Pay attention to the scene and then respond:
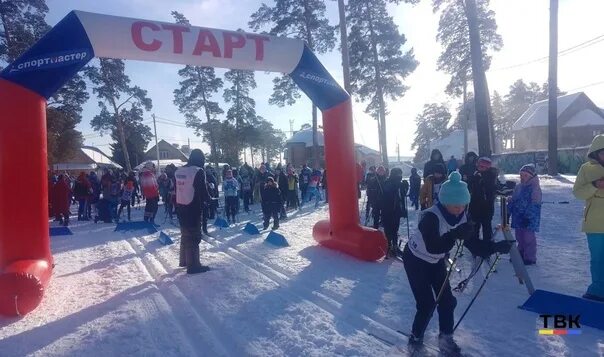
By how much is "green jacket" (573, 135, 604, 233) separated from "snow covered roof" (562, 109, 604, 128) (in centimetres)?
4605

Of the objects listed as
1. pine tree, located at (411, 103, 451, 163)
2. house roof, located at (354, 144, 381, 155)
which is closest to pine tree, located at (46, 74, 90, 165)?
house roof, located at (354, 144, 381, 155)

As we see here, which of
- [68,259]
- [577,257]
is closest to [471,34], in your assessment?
[577,257]

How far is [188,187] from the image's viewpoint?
6977 mm

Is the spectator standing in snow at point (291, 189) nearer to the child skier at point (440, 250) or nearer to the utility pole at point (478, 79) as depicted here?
the utility pole at point (478, 79)

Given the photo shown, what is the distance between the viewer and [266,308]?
512 cm

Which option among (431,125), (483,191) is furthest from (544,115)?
(483,191)

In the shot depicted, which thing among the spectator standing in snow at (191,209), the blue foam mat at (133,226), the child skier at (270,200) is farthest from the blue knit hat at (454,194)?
the blue foam mat at (133,226)

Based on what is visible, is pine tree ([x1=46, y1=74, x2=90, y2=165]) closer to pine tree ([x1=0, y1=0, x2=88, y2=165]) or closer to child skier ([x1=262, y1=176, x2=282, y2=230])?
pine tree ([x1=0, y1=0, x2=88, y2=165])

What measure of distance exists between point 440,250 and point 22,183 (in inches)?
214

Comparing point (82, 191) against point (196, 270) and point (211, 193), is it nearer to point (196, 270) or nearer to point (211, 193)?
point (211, 193)

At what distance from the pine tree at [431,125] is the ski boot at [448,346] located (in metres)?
73.8

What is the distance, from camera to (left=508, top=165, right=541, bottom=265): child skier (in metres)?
6.49

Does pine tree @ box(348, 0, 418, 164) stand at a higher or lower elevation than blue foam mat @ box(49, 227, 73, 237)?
higher

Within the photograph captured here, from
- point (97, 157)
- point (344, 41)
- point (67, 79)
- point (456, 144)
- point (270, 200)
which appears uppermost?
point (344, 41)
